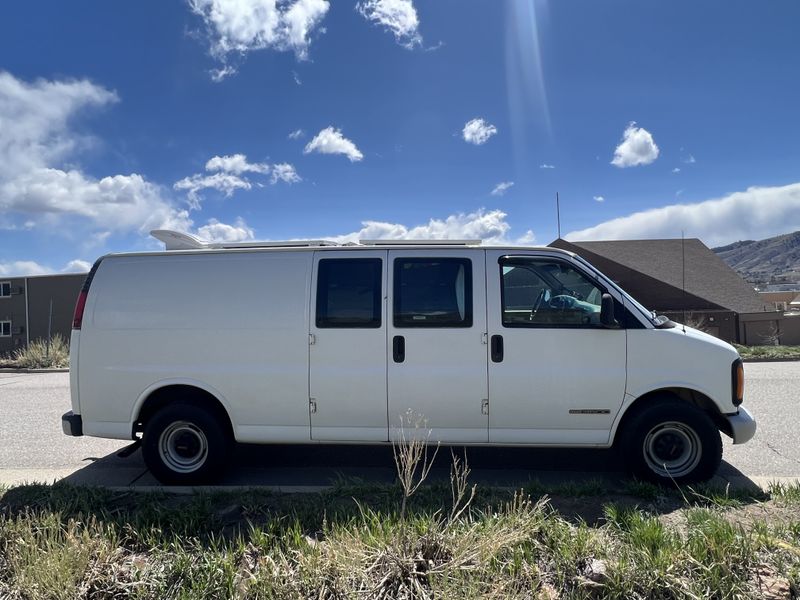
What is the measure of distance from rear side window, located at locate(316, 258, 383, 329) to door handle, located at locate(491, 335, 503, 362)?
985mm

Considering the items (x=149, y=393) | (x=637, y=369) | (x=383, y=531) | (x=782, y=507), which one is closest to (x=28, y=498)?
(x=149, y=393)

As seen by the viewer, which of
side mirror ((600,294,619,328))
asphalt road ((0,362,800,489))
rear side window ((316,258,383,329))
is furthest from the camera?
asphalt road ((0,362,800,489))

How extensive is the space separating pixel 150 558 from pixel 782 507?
4.33 metres

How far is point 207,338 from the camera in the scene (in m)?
4.66

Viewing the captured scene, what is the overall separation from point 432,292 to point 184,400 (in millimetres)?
2434

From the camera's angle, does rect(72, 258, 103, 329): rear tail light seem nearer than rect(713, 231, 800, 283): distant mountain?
Yes

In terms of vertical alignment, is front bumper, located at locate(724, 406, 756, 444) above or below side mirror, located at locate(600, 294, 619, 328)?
below

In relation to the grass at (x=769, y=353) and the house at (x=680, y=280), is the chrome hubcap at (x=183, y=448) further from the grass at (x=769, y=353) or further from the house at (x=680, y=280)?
the house at (x=680, y=280)

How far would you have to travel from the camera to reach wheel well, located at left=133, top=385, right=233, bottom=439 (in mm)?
4766

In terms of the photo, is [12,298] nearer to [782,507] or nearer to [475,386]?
[475,386]

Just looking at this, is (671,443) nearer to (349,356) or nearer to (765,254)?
(349,356)

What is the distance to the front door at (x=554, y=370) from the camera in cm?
438

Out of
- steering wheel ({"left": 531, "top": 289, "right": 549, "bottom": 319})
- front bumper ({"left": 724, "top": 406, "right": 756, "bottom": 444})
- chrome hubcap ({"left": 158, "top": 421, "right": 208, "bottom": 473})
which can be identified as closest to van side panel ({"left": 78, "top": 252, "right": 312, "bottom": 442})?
chrome hubcap ({"left": 158, "top": 421, "right": 208, "bottom": 473})

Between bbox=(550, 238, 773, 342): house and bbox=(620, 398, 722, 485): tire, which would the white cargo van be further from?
bbox=(550, 238, 773, 342): house
